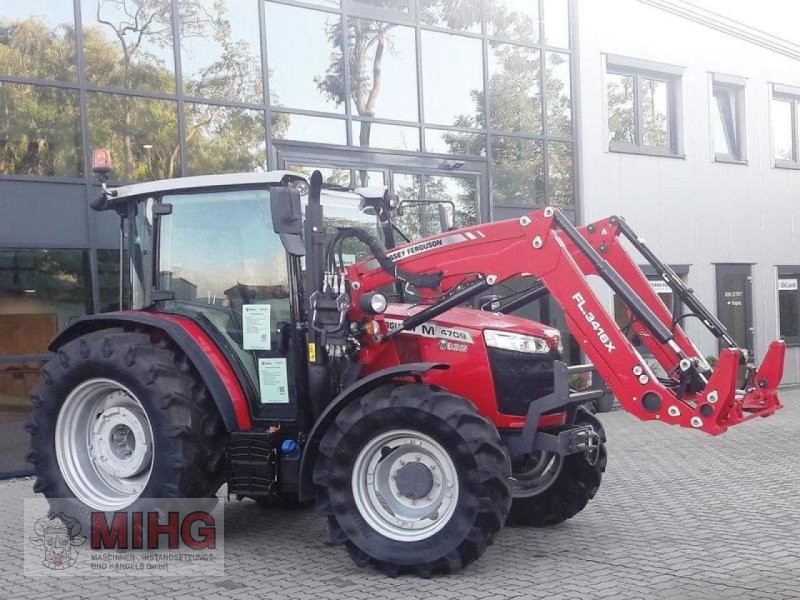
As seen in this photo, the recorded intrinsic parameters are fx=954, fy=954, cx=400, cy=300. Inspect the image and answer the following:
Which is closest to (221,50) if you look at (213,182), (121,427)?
(213,182)

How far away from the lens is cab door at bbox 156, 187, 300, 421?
252 inches

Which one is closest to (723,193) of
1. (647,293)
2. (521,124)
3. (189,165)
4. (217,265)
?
(521,124)

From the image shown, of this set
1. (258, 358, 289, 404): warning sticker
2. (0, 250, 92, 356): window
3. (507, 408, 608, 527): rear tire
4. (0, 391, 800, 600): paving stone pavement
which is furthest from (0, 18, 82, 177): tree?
(507, 408, 608, 527): rear tire

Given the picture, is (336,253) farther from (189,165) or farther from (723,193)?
(723,193)

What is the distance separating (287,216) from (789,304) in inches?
586

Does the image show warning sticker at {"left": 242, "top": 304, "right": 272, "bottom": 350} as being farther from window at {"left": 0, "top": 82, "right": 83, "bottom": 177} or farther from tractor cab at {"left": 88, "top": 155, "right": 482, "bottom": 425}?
window at {"left": 0, "top": 82, "right": 83, "bottom": 177}

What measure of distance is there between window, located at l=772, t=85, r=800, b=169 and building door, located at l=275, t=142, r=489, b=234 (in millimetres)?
7344

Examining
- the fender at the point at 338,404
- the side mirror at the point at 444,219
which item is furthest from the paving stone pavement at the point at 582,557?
Answer: the side mirror at the point at 444,219

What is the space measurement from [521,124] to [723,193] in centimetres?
466

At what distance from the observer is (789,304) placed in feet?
60.1

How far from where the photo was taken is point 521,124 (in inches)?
574

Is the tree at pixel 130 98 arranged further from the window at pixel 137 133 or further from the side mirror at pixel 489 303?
the side mirror at pixel 489 303

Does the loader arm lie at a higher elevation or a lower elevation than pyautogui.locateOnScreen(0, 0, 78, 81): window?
lower

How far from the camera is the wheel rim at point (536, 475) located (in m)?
6.80
